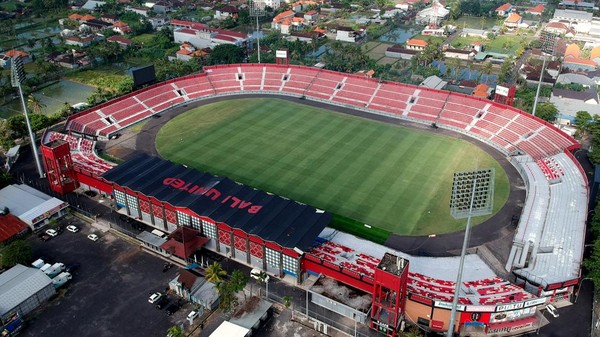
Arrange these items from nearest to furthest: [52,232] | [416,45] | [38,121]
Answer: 1. [52,232]
2. [38,121]
3. [416,45]

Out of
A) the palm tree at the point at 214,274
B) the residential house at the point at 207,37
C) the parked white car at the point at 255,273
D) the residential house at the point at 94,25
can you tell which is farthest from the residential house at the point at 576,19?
the palm tree at the point at 214,274

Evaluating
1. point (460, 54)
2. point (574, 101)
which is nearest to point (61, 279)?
point (574, 101)

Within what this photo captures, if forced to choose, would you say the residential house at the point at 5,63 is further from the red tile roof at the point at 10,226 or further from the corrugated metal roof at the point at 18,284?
the corrugated metal roof at the point at 18,284

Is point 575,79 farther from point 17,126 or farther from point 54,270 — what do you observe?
point 17,126

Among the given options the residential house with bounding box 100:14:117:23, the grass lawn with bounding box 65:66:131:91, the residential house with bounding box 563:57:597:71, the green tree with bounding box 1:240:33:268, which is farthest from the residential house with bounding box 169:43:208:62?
the residential house with bounding box 563:57:597:71

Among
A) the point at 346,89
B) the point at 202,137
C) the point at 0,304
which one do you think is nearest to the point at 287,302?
the point at 0,304
